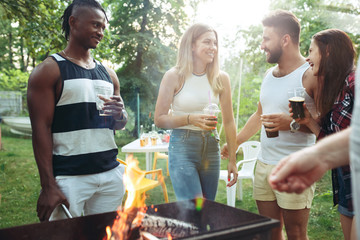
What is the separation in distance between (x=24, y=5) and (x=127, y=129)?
936 centimetres

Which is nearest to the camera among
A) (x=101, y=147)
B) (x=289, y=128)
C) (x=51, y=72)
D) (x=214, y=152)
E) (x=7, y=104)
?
(x=51, y=72)

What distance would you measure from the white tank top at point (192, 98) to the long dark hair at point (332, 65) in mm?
831

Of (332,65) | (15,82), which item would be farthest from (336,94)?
(15,82)

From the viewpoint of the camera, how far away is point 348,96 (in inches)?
70.1

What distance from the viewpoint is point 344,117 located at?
175cm

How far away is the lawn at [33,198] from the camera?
4.11m

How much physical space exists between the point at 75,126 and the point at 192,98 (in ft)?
3.06

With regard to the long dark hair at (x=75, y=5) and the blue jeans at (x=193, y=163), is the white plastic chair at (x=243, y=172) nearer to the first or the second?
the blue jeans at (x=193, y=163)

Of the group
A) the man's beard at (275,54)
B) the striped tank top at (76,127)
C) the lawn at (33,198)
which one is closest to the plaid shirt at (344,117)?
the man's beard at (275,54)

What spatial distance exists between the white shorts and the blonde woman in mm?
458

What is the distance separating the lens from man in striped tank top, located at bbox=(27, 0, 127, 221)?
178 cm

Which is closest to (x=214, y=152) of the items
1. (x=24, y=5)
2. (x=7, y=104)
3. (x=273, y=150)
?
(x=273, y=150)

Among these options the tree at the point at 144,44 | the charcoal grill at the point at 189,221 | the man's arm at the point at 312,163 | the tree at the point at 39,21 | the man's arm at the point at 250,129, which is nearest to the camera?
the man's arm at the point at 312,163

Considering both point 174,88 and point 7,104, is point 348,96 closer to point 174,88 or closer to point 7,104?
point 174,88
